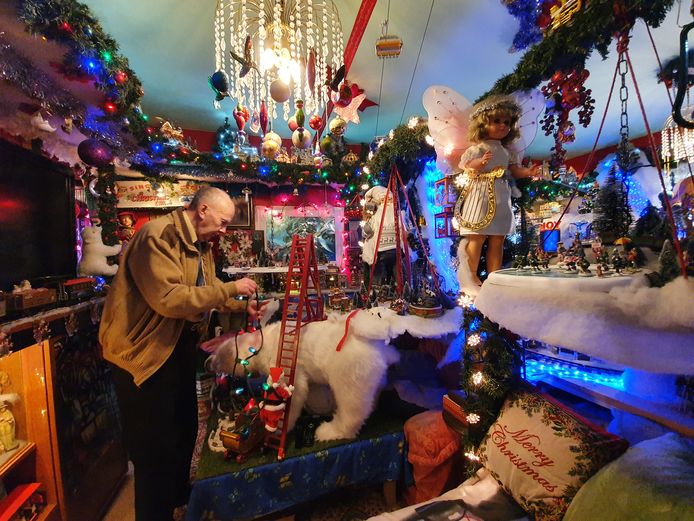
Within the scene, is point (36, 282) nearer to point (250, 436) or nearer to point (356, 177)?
point (250, 436)

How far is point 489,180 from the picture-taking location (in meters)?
1.56

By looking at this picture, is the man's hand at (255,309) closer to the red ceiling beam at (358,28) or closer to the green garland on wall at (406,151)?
the green garland on wall at (406,151)

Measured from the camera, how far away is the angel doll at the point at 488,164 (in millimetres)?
1531

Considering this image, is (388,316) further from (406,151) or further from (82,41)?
(82,41)

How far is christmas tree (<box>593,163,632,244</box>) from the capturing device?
45.1 inches

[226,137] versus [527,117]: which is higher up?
[226,137]

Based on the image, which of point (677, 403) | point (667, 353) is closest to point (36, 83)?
point (667, 353)

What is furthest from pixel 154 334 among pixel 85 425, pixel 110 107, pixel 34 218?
pixel 110 107

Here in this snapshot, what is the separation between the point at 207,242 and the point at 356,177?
276 centimetres

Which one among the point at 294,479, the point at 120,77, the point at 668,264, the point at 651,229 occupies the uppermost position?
the point at 120,77

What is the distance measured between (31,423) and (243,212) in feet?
10.7

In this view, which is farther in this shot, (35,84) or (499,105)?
(35,84)

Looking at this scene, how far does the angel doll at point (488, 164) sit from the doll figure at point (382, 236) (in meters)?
1.14

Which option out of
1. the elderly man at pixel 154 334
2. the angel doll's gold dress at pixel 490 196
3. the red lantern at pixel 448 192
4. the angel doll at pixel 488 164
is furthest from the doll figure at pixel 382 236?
the elderly man at pixel 154 334
